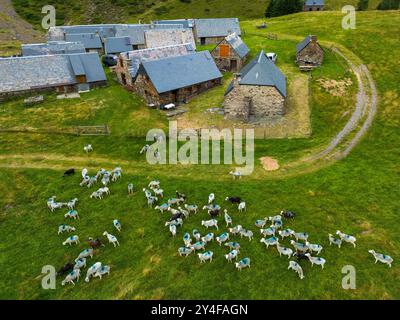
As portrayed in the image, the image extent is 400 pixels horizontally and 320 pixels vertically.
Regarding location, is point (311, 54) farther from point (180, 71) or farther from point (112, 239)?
point (112, 239)

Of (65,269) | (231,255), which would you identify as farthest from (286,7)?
(65,269)

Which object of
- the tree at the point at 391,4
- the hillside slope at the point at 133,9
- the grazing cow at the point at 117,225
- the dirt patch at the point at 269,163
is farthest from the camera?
the hillside slope at the point at 133,9

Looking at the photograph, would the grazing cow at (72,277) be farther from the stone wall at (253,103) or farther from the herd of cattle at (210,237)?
the stone wall at (253,103)

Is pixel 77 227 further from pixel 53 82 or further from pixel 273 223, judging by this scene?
pixel 53 82

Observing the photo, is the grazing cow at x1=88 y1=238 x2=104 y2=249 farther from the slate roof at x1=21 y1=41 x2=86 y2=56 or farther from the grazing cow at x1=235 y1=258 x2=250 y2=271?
the slate roof at x1=21 y1=41 x2=86 y2=56

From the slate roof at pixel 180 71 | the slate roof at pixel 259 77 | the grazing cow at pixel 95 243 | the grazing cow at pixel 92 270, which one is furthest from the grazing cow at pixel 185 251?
the slate roof at pixel 180 71
